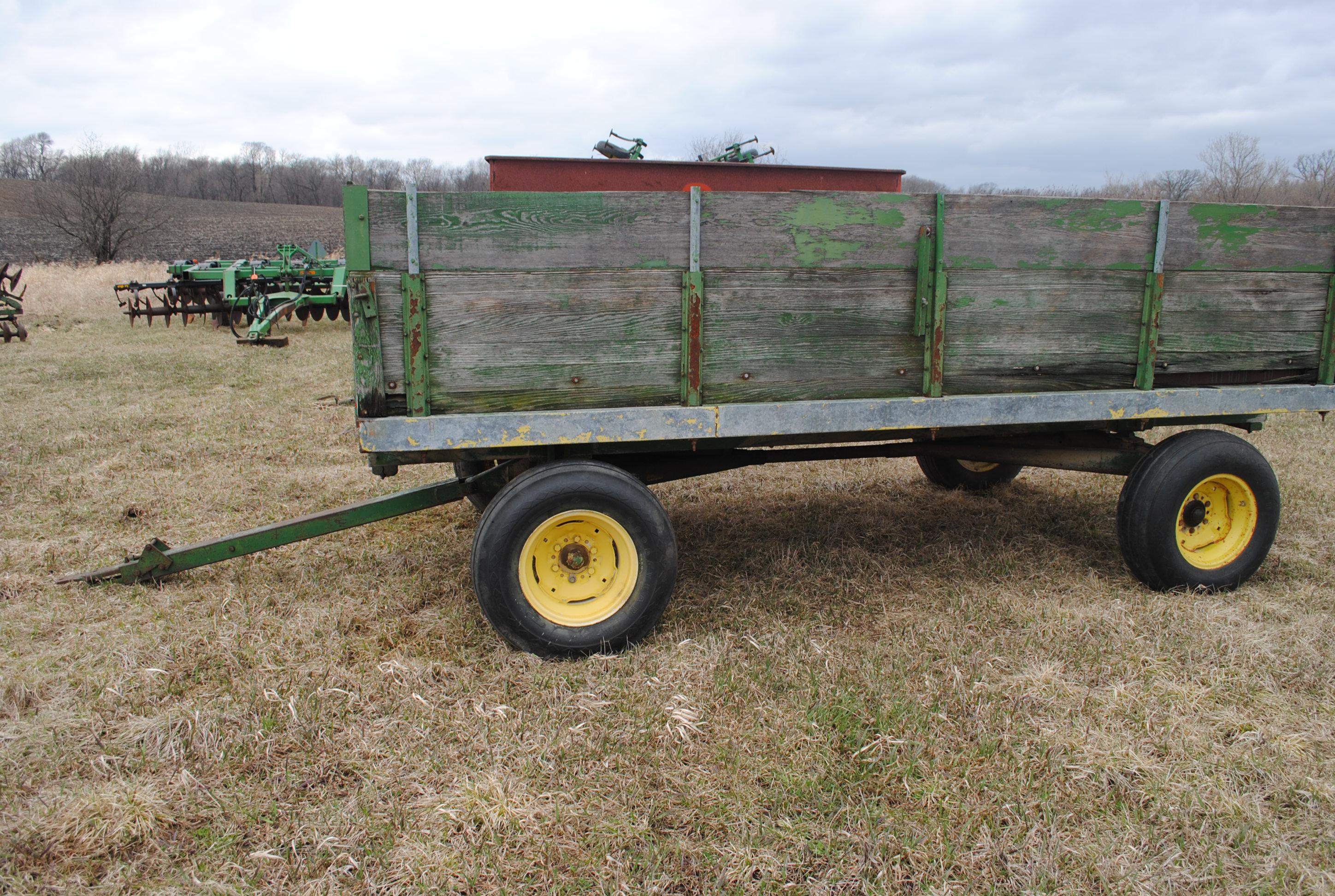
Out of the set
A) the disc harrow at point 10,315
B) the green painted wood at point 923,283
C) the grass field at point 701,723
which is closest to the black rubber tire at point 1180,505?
the grass field at point 701,723

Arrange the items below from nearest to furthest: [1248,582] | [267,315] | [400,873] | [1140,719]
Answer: [400,873]
[1140,719]
[1248,582]
[267,315]

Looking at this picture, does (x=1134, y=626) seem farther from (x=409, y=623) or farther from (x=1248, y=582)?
(x=409, y=623)

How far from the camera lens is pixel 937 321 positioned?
3.38 meters

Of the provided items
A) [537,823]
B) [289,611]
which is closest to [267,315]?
[289,611]

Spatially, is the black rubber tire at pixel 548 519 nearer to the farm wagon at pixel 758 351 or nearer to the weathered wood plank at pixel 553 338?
the farm wagon at pixel 758 351

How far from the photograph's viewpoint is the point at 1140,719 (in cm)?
283

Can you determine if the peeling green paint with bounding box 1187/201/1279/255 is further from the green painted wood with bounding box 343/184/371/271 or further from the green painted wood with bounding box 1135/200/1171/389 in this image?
the green painted wood with bounding box 343/184/371/271

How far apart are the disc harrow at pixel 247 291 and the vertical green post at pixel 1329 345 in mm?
13953

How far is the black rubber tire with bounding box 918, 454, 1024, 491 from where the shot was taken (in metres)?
5.64

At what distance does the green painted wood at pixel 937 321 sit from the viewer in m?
3.34

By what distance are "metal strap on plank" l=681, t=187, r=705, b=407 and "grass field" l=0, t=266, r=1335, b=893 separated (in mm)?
1009

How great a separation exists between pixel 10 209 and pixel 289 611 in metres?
59.4

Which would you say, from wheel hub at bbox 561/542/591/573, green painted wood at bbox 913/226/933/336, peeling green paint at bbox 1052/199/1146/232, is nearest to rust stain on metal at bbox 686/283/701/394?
wheel hub at bbox 561/542/591/573

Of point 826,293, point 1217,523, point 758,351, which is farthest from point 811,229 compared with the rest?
point 1217,523
